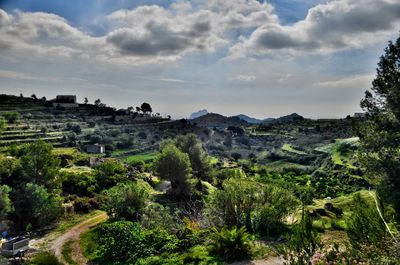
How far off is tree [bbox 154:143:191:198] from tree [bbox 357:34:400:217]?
2781 cm

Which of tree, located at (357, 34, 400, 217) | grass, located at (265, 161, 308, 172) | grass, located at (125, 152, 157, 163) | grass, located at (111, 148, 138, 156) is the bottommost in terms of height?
grass, located at (265, 161, 308, 172)

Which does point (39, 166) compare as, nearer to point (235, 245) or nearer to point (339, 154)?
point (235, 245)

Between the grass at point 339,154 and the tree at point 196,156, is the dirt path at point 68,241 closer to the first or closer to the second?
the tree at point 196,156

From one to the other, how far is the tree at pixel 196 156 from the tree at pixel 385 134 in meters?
39.1

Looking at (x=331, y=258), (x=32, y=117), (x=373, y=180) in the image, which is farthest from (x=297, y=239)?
(x=32, y=117)

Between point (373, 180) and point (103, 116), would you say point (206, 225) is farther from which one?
point (103, 116)

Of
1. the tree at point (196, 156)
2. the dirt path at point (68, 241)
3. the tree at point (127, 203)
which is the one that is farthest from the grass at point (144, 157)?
the dirt path at point (68, 241)

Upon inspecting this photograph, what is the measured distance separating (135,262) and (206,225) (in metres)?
5.03

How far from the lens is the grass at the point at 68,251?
2267cm

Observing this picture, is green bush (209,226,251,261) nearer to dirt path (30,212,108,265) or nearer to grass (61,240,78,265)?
dirt path (30,212,108,265)

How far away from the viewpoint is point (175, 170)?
45.0 meters

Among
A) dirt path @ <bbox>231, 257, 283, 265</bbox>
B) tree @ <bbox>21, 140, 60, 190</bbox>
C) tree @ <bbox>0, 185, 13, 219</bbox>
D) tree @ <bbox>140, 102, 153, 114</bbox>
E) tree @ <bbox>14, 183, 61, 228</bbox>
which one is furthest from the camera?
tree @ <bbox>140, 102, 153, 114</bbox>

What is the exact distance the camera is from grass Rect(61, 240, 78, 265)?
22669 millimetres

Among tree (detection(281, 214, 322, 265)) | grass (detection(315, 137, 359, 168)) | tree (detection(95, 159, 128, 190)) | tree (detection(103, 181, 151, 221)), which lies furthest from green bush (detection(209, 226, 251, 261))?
grass (detection(315, 137, 359, 168))
